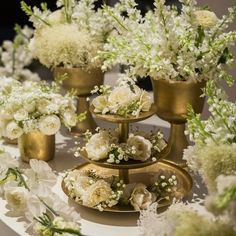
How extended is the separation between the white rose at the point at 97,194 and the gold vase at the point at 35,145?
348 millimetres

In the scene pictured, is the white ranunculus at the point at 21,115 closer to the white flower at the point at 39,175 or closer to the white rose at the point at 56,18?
the white flower at the point at 39,175

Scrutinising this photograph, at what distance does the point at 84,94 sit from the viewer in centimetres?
182

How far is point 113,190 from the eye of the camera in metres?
1.38

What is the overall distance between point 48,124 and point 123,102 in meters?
0.30

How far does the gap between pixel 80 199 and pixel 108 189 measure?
0.27 ft

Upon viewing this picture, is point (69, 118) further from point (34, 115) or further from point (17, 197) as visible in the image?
point (17, 197)

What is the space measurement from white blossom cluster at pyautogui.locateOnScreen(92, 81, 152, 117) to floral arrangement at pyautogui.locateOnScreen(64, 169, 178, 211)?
0.18m

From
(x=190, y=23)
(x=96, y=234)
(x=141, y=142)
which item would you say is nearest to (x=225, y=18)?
(x=190, y=23)

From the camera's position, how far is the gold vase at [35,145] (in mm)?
1629

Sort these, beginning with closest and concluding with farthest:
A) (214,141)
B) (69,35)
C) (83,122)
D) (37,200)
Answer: (214,141)
(37,200)
(69,35)
(83,122)

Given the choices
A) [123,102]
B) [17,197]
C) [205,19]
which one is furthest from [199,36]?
[17,197]

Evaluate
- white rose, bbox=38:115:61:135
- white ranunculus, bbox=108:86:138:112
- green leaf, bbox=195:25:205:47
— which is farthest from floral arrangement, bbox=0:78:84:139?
green leaf, bbox=195:25:205:47

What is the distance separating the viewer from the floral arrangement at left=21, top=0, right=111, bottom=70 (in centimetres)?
169

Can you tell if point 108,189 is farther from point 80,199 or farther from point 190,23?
point 190,23
